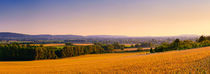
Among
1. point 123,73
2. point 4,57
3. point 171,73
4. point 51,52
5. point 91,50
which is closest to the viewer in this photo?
point 171,73

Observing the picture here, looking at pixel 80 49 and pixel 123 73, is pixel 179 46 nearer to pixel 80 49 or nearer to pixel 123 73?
pixel 80 49

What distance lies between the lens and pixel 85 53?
9000 cm

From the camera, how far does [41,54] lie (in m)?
69.2

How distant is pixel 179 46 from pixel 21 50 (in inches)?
2538

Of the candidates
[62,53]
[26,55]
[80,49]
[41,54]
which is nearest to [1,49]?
[26,55]

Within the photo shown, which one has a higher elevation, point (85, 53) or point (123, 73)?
point (123, 73)

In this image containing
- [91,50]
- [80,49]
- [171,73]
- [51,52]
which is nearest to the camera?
[171,73]

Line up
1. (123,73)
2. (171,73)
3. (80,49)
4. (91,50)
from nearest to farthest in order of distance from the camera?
(171,73) < (123,73) < (80,49) < (91,50)

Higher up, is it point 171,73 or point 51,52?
point 171,73

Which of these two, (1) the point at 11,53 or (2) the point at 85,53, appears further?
(2) the point at 85,53

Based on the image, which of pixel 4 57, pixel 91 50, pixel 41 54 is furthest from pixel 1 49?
pixel 91 50

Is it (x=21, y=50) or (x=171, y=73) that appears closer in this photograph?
(x=171, y=73)

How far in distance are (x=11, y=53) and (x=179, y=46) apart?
222ft

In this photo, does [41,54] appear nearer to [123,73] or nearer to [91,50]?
[91,50]
